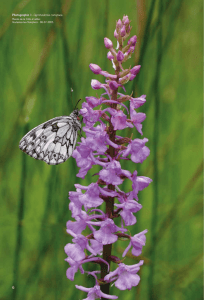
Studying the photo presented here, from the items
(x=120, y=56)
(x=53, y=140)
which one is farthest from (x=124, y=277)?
(x=53, y=140)

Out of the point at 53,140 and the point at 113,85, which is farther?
the point at 53,140

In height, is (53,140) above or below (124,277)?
above

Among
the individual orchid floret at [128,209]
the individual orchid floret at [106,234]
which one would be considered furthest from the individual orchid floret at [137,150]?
the individual orchid floret at [106,234]

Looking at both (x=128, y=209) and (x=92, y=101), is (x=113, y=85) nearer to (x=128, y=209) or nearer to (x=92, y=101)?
(x=92, y=101)

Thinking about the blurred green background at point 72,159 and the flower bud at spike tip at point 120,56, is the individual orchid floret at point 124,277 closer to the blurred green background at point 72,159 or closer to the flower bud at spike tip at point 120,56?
the blurred green background at point 72,159

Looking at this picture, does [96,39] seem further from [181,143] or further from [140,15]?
[181,143]

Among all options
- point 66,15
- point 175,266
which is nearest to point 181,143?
point 175,266
